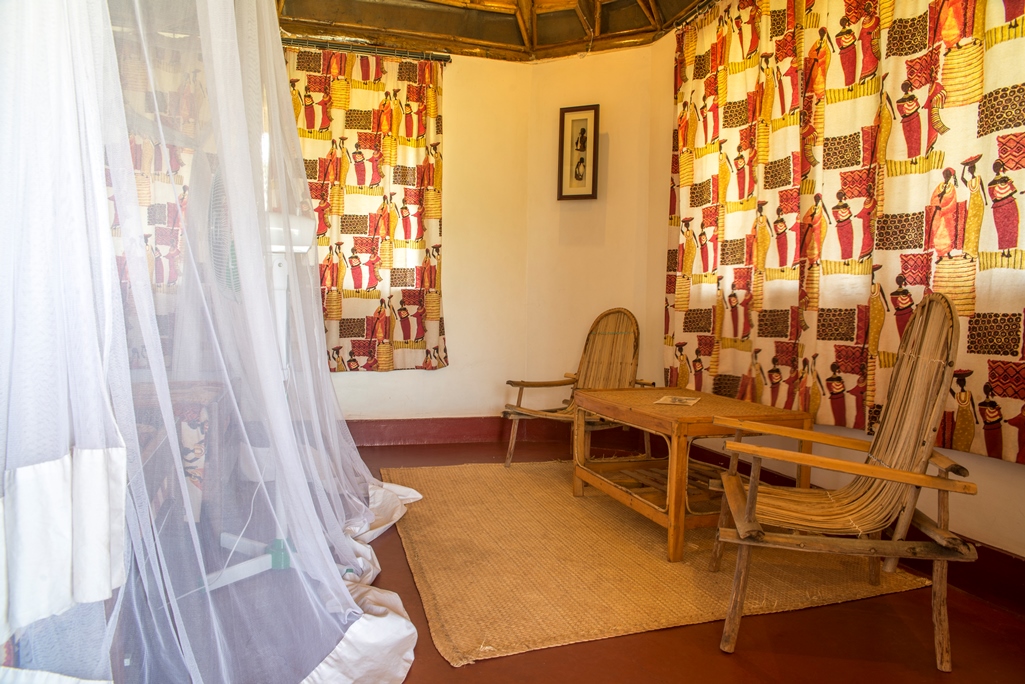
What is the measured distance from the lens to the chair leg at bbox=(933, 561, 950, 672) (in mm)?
1667

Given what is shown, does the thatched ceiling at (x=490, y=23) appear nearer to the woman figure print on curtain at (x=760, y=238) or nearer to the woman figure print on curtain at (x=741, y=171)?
the woman figure print on curtain at (x=741, y=171)

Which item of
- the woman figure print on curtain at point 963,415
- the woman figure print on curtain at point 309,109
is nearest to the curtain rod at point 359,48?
the woman figure print on curtain at point 309,109

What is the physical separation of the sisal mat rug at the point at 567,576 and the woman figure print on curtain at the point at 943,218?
1178 mm

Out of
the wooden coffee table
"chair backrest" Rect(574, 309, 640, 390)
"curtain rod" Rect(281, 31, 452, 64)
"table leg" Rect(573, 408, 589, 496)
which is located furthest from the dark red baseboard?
"curtain rod" Rect(281, 31, 452, 64)

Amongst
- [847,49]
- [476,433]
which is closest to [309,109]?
[476,433]

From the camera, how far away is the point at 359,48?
13.6 ft

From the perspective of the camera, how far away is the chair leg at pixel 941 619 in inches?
65.6

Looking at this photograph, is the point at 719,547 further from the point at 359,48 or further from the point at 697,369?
the point at 359,48

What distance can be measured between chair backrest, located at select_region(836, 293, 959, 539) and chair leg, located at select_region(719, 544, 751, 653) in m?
0.39

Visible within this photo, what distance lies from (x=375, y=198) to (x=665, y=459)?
2.48m

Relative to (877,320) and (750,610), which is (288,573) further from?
(877,320)

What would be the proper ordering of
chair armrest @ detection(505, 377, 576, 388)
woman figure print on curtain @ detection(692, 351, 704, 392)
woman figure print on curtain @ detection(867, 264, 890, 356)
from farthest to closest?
1. chair armrest @ detection(505, 377, 576, 388)
2. woman figure print on curtain @ detection(692, 351, 704, 392)
3. woman figure print on curtain @ detection(867, 264, 890, 356)

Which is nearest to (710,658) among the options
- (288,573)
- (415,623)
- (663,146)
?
(415,623)

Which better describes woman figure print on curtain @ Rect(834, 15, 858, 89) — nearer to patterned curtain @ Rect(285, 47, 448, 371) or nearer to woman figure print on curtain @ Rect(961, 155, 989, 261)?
woman figure print on curtain @ Rect(961, 155, 989, 261)
